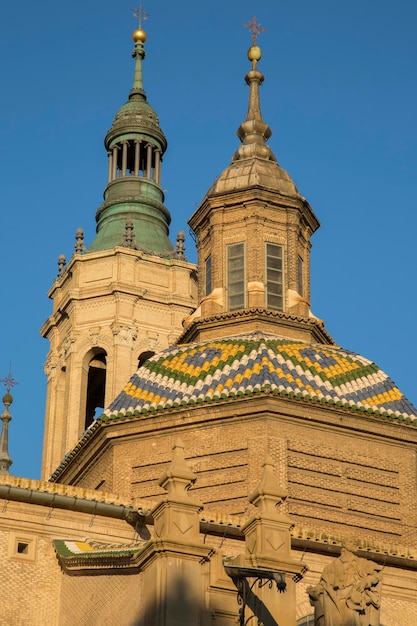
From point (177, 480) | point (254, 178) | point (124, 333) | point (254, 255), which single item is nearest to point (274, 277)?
point (254, 255)

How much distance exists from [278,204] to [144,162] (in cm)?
2656

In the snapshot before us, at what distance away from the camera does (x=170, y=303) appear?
65438 mm

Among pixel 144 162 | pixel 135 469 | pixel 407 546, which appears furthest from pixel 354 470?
pixel 144 162

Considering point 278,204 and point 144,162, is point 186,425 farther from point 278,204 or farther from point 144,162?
point 144,162

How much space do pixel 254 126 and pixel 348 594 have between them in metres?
24.5

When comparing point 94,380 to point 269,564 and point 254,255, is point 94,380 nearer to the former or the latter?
point 254,255

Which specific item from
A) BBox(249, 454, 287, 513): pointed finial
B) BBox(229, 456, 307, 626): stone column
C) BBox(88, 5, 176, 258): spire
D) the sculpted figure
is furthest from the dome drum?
the sculpted figure

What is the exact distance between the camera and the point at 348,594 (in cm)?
2505

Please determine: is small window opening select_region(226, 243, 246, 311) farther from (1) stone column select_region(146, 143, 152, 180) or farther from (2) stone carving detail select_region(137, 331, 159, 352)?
(1) stone column select_region(146, 143, 152, 180)

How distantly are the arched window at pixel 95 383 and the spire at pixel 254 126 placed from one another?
63.3 ft

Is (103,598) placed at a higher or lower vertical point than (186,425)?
lower

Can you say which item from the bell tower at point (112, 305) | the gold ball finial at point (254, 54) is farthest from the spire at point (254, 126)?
the bell tower at point (112, 305)

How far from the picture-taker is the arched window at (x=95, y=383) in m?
65.4

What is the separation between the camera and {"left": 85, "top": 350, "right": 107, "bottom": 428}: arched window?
65375 millimetres
